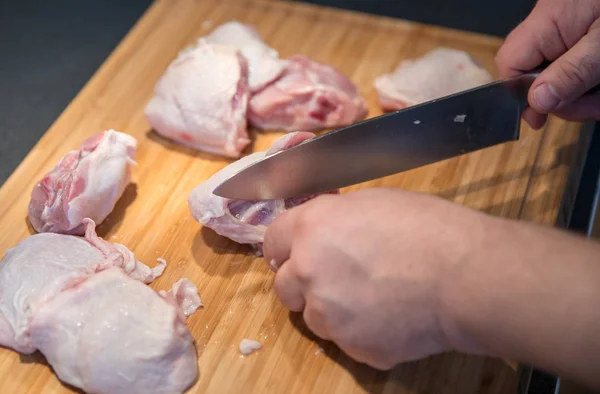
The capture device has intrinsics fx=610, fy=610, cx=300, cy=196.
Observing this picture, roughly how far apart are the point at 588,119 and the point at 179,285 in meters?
1.54

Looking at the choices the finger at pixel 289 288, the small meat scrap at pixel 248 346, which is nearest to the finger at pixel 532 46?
the finger at pixel 289 288

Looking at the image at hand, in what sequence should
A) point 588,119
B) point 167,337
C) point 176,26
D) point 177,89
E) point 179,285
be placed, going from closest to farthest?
point 167,337
point 179,285
point 588,119
point 177,89
point 176,26

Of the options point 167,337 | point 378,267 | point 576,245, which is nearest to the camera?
point 576,245

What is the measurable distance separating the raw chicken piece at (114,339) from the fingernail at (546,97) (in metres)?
1.30

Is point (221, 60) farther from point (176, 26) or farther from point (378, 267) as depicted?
point (378, 267)

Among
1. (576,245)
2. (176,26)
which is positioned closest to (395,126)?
(576,245)

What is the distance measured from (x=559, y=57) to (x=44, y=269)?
1748mm

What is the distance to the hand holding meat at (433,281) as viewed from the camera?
1338 mm

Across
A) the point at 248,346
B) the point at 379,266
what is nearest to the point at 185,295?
the point at 248,346

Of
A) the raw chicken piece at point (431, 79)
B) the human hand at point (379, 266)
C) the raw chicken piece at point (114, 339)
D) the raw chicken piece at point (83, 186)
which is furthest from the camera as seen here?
the raw chicken piece at point (431, 79)

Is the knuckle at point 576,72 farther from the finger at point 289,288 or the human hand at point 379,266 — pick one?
the finger at point 289,288

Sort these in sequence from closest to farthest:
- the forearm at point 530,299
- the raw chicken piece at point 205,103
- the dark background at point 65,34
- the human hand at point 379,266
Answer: the forearm at point 530,299, the human hand at point 379,266, the raw chicken piece at point 205,103, the dark background at point 65,34

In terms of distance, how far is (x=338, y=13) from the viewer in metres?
2.80

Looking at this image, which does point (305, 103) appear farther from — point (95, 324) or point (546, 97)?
point (95, 324)
